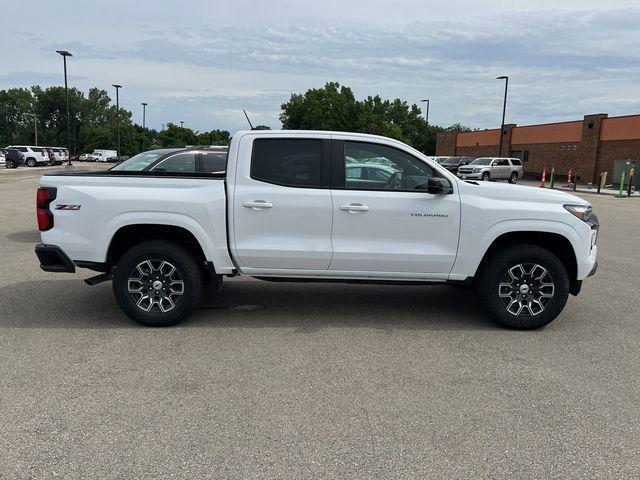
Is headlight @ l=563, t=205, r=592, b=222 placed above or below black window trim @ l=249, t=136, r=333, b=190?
below

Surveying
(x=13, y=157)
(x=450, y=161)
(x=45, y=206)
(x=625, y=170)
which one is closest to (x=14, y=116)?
(x=13, y=157)

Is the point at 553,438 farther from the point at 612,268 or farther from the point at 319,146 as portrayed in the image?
the point at 612,268

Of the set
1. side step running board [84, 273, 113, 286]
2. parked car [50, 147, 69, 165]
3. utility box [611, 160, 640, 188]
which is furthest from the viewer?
parked car [50, 147, 69, 165]

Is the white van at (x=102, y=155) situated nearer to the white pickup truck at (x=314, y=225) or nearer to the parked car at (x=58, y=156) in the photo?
the parked car at (x=58, y=156)

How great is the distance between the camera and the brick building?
35312 millimetres

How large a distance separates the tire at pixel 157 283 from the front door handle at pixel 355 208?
1.55m

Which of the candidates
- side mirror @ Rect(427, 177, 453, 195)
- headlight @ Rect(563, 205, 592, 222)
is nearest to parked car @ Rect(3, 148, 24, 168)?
side mirror @ Rect(427, 177, 453, 195)

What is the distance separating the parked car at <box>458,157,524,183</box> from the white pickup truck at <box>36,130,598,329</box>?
30.7 meters

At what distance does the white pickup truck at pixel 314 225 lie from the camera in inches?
198

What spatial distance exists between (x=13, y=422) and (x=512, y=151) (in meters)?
49.7

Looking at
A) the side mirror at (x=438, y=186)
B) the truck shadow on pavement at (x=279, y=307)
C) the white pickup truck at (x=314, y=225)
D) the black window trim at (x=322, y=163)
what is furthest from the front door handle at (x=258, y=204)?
the side mirror at (x=438, y=186)

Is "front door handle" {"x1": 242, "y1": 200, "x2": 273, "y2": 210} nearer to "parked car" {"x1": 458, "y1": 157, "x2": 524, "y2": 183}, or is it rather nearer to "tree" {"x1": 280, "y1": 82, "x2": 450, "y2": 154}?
"parked car" {"x1": 458, "y1": 157, "x2": 524, "y2": 183}

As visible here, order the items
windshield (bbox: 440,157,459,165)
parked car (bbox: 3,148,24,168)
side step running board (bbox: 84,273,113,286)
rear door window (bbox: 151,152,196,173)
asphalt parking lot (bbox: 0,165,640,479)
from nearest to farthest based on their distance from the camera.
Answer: asphalt parking lot (bbox: 0,165,640,479)
side step running board (bbox: 84,273,113,286)
rear door window (bbox: 151,152,196,173)
windshield (bbox: 440,157,459,165)
parked car (bbox: 3,148,24,168)

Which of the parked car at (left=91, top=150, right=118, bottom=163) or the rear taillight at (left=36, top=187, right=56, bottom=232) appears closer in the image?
the rear taillight at (left=36, top=187, right=56, bottom=232)
